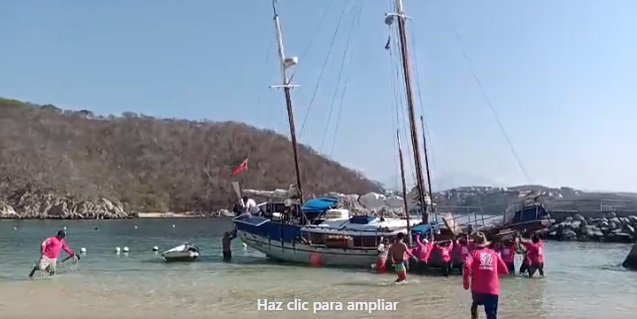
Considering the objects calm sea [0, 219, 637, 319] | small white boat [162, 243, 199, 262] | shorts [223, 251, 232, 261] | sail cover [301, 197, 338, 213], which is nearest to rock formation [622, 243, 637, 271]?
calm sea [0, 219, 637, 319]

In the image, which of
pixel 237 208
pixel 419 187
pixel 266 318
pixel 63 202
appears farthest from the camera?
pixel 63 202

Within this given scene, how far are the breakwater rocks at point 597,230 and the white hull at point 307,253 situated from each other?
104 ft

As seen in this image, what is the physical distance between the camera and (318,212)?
145 ft

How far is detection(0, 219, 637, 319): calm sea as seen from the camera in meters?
22.3

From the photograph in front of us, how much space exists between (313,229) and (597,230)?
1542 inches

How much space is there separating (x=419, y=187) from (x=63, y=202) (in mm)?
128133

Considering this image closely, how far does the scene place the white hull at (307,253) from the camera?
38000mm

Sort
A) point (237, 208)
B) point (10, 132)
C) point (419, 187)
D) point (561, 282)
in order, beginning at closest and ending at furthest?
point (561, 282) → point (419, 187) → point (237, 208) → point (10, 132)

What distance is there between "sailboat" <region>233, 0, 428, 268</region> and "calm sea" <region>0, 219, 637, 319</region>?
1589 millimetres

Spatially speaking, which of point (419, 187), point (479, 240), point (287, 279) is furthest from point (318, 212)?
point (479, 240)

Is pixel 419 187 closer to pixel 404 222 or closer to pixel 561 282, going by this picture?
pixel 404 222

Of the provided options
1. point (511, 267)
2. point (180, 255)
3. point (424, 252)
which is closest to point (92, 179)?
point (180, 255)

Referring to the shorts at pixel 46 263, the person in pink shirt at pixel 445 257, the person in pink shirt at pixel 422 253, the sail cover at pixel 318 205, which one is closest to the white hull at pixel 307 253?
the sail cover at pixel 318 205

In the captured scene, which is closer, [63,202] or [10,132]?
[63,202]
